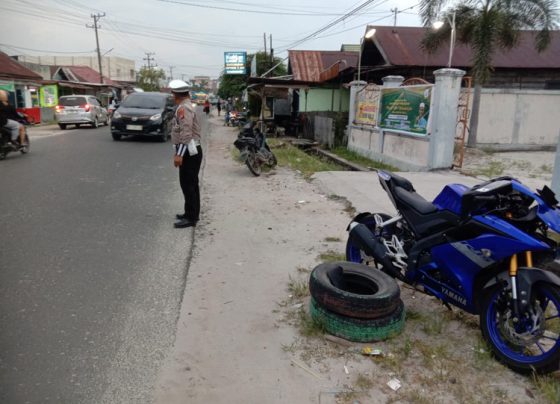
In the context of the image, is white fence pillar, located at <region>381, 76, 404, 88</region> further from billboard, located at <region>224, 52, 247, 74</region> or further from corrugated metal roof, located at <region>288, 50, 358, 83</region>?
billboard, located at <region>224, 52, 247, 74</region>

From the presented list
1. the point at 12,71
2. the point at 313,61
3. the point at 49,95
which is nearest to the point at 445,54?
the point at 313,61

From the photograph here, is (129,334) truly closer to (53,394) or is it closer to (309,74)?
(53,394)

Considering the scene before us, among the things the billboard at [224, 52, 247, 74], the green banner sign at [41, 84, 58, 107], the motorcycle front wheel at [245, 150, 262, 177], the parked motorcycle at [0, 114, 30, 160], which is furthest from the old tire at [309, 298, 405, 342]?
the billboard at [224, 52, 247, 74]

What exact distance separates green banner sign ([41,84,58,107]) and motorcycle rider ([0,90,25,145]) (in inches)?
767

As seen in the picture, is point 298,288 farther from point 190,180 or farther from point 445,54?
point 445,54

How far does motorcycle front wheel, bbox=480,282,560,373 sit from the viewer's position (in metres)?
2.74

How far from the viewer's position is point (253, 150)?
34.5 feet

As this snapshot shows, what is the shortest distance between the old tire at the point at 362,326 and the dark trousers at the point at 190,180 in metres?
3.24

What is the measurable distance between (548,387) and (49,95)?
3261 centimetres

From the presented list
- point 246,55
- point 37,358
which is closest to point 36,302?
point 37,358

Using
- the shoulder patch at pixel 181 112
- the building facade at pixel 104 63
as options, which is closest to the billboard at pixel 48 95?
the shoulder patch at pixel 181 112

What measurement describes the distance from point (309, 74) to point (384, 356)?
26.0 meters

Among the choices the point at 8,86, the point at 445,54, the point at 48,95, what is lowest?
the point at 48,95

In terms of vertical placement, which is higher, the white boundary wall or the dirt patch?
the white boundary wall
